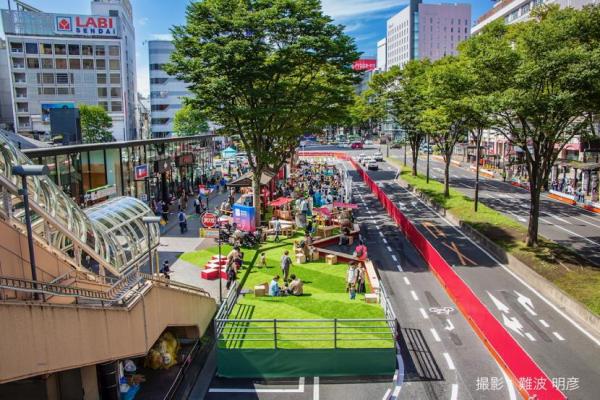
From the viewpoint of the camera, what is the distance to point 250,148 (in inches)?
1395

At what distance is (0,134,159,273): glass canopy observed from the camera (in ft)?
37.4

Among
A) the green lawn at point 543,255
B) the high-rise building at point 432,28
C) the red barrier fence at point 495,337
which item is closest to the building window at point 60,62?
the green lawn at point 543,255

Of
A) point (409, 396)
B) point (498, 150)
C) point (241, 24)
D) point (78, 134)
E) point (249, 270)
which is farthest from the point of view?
point (498, 150)

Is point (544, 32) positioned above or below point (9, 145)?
above

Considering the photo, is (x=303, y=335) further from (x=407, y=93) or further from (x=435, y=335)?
(x=407, y=93)

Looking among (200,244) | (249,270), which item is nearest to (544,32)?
(249,270)

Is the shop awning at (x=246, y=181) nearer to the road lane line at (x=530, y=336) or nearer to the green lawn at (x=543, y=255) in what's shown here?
the green lawn at (x=543, y=255)

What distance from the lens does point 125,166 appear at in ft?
111

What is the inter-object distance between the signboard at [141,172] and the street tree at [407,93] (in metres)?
28.5

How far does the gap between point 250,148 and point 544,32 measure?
65.2 ft

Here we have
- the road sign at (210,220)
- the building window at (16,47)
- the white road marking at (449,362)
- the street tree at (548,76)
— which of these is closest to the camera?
the white road marking at (449,362)

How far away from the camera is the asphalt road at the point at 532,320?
15094 mm

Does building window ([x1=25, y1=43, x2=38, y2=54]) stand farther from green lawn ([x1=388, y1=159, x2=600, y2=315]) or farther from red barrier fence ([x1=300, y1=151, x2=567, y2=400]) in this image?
red barrier fence ([x1=300, y1=151, x2=567, y2=400])

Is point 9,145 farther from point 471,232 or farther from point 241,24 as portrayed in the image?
point 471,232
